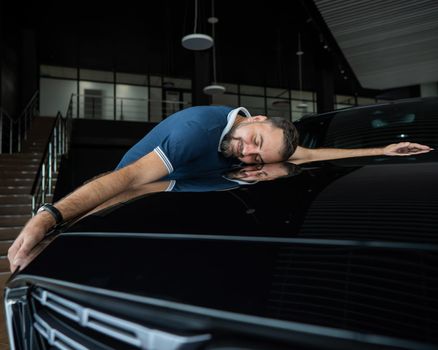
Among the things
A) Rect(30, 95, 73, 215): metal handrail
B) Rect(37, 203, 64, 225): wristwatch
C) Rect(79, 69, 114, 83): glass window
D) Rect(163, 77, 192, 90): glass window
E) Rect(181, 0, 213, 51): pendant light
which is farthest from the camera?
Rect(163, 77, 192, 90): glass window

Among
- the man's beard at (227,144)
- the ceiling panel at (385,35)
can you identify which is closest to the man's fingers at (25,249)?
the man's beard at (227,144)

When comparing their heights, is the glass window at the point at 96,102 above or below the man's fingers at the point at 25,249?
above

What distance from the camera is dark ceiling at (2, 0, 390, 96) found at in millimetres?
8328

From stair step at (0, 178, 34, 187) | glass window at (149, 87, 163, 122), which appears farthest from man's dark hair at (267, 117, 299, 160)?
glass window at (149, 87, 163, 122)

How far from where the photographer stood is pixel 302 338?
36cm

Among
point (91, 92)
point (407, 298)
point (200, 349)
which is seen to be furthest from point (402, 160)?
point (91, 92)

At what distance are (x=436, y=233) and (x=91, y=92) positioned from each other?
44.2ft

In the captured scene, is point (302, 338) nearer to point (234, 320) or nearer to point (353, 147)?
point (234, 320)

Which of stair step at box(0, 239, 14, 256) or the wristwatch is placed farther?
stair step at box(0, 239, 14, 256)

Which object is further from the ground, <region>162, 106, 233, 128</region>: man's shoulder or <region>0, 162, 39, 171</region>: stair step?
<region>0, 162, 39, 171</region>: stair step

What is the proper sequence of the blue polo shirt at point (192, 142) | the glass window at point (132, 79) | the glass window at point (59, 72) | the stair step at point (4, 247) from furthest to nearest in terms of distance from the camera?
the glass window at point (132, 79) → the glass window at point (59, 72) → the stair step at point (4, 247) → the blue polo shirt at point (192, 142)

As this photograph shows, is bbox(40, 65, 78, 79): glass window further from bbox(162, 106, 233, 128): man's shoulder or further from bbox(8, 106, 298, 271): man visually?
bbox(162, 106, 233, 128): man's shoulder

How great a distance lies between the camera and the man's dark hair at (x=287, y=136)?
144 centimetres

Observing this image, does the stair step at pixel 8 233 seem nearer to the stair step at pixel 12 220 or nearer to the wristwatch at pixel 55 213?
the stair step at pixel 12 220
